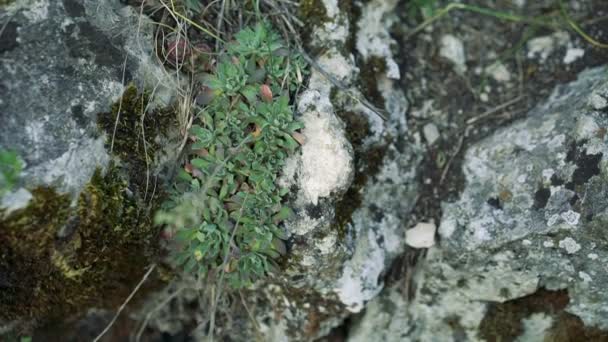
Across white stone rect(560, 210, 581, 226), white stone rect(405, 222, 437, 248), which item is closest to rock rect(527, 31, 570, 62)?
white stone rect(560, 210, 581, 226)

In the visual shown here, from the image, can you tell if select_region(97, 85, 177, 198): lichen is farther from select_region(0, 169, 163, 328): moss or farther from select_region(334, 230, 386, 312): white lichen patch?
select_region(334, 230, 386, 312): white lichen patch

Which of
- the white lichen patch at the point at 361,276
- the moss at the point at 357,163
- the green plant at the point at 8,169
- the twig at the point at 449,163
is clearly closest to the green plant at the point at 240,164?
the moss at the point at 357,163

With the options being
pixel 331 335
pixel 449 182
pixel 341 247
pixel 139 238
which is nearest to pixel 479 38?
pixel 449 182

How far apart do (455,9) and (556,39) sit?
603 millimetres

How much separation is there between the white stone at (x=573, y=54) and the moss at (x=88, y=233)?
2225 millimetres

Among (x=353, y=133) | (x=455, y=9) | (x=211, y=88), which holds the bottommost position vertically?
(x=211, y=88)

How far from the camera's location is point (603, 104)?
265 cm

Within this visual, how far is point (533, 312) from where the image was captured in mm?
2896

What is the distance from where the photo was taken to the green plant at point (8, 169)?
217 cm

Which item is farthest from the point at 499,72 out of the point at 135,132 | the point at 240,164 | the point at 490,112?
the point at 135,132

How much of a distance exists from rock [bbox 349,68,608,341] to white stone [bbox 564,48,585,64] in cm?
16

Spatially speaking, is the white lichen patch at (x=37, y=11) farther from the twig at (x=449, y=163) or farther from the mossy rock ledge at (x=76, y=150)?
the twig at (x=449, y=163)

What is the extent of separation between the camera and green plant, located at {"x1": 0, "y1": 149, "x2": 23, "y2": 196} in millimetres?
2174

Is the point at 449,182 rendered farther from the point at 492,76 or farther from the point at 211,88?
the point at 211,88
